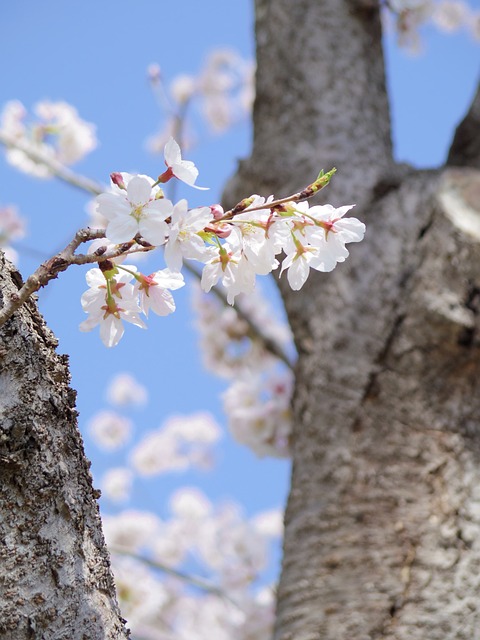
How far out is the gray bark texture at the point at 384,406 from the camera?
4.03ft

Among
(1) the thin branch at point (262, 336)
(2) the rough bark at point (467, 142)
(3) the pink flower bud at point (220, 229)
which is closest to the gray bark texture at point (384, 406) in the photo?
(2) the rough bark at point (467, 142)

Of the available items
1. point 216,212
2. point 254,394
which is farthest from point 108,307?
point 254,394

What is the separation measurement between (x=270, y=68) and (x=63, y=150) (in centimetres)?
158

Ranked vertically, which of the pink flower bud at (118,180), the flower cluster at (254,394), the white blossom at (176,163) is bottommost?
the pink flower bud at (118,180)

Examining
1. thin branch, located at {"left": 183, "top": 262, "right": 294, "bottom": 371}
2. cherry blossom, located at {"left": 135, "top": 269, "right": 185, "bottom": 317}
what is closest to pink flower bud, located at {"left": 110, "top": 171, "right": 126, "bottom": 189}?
cherry blossom, located at {"left": 135, "top": 269, "right": 185, "bottom": 317}

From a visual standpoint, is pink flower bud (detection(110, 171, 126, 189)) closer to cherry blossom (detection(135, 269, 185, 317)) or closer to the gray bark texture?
cherry blossom (detection(135, 269, 185, 317))

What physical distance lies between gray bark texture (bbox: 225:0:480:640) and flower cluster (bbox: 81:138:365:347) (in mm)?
690

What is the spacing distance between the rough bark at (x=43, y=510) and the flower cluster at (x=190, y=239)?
0.26 ft

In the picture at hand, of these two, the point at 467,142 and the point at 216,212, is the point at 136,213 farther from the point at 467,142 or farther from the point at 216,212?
the point at 467,142

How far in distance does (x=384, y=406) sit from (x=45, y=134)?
187 centimetres

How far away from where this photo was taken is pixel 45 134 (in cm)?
272

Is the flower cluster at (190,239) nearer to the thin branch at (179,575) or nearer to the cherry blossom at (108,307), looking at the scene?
the cherry blossom at (108,307)

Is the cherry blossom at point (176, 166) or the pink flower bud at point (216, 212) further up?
the cherry blossom at point (176, 166)

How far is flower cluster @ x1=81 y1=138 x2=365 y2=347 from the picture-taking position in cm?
67
